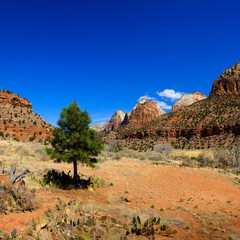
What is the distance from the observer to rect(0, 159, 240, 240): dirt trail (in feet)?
19.5

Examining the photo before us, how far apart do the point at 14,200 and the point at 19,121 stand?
2759 cm

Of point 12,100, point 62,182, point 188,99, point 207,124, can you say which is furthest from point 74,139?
point 188,99

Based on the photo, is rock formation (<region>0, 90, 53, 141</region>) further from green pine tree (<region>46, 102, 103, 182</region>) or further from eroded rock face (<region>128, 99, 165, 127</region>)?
eroded rock face (<region>128, 99, 165, 127</region>)

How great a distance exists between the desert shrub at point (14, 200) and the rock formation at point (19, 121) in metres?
20.2

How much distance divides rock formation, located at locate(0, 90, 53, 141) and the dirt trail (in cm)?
1882

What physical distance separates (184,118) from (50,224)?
62974mm

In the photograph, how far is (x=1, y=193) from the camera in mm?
6355

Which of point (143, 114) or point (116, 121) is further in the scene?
point (116, 121)

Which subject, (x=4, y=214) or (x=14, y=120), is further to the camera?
(x=14, y=120)

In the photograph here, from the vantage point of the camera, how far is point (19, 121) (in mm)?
29938

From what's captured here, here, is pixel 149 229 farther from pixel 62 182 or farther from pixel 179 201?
pixel 62 182

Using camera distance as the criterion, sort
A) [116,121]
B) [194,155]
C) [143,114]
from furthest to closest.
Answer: [116,121] → [143,114] → [194,155]

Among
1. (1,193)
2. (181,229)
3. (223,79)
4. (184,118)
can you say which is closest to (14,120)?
(1,193)

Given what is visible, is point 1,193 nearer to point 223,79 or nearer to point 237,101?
point 237,101
